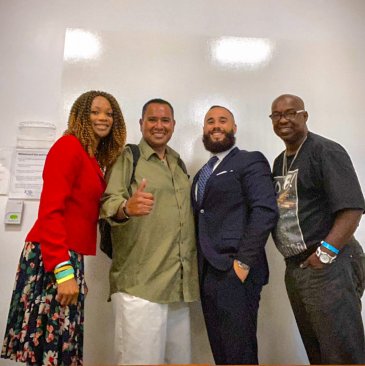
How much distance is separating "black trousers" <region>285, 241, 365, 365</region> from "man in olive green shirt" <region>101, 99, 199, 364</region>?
482 millimetres

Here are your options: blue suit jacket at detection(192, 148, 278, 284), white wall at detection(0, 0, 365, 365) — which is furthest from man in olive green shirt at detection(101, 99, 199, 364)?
white wall at detection(0, 0, 365, 365)

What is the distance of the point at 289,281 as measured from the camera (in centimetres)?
146

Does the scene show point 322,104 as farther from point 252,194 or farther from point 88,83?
point 88,83

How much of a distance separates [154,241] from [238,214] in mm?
382

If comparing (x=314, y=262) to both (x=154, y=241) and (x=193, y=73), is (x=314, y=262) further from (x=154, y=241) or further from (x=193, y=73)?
(x=193, y=73)

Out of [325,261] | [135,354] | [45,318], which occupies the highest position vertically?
[325,261]

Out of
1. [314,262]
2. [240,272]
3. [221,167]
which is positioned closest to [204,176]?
[221,167]

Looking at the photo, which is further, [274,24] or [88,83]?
[274,24]

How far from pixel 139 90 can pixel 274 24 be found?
101cm

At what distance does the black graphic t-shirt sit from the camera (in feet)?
4.21

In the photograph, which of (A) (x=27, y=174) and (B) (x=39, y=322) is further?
(A) (x=27, y=174)

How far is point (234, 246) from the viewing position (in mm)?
1339

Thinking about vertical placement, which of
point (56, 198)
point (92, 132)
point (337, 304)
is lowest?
point (337, 304)

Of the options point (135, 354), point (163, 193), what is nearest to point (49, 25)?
point (163, 193)
